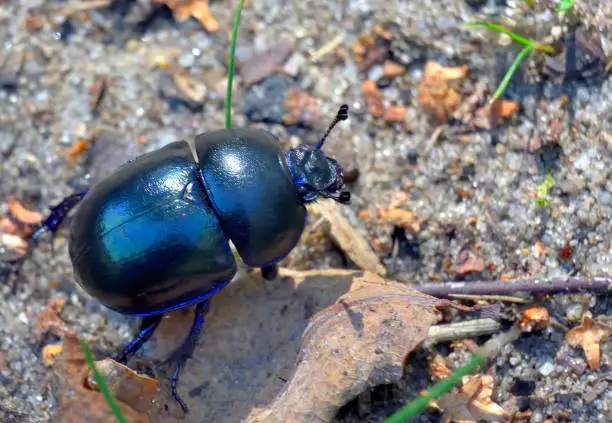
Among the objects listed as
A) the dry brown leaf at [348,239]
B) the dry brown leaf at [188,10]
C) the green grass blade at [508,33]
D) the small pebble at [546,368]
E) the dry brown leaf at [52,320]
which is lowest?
the dry brown leaf at [52,320]

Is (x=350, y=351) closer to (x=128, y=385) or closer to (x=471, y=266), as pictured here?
(x=471, y=266)

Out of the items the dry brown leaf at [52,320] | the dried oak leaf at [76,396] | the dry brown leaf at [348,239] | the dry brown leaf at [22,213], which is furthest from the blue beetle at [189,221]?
the dry brown leaf at [22,213]

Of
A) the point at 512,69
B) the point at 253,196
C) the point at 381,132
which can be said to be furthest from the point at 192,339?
the point at 512,69

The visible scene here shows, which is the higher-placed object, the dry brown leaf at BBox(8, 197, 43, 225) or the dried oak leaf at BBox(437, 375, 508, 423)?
the dried oak leaf at BBox(437, 375, 508, 423)

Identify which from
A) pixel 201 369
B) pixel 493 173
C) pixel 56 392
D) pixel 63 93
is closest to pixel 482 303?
pixel 493 173

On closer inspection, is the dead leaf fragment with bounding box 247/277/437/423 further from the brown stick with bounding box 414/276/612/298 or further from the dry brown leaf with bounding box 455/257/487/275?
the dry brown leaf with bounding box 455/257/487/275

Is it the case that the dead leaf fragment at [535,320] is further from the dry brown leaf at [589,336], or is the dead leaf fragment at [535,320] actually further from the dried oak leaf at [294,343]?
the dried oak leaf at [294,343]

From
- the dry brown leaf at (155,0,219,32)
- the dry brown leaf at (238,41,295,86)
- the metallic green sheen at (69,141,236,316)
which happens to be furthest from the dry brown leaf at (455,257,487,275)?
the dry brown leaf at (155,0,219,32)
